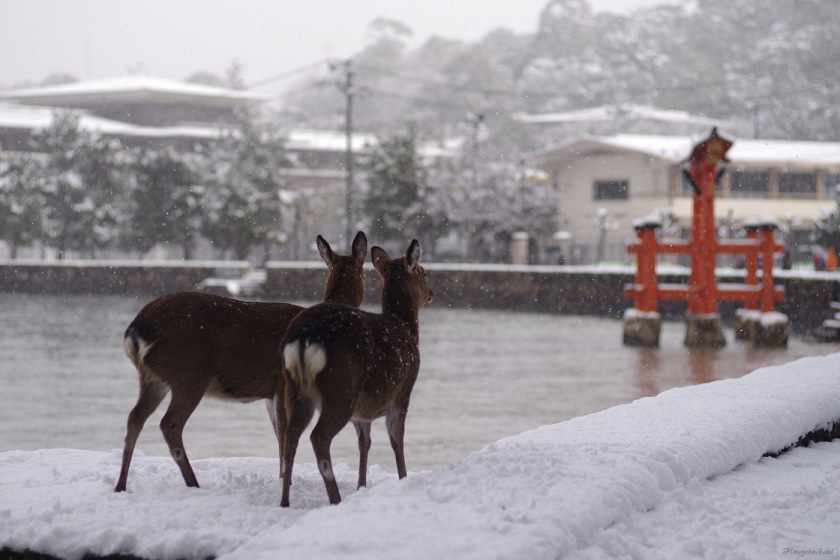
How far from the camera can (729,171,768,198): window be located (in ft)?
143

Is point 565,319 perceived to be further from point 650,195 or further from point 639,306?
point 650,195

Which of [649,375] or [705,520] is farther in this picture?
[649,375]

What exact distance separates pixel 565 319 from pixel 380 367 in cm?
1881

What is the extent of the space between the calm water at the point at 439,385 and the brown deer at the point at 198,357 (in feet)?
10.1

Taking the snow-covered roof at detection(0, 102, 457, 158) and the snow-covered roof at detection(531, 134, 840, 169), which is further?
the snow-covered roof at detection(0, 102, 457, 158)

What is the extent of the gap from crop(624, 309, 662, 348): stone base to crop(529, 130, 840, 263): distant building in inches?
904

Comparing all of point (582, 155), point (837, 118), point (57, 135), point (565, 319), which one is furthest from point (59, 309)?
point (837, 118)

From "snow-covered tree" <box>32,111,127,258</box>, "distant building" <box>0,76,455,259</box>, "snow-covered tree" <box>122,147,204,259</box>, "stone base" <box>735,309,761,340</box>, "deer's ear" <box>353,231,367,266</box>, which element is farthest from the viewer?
"distant building" <box>0,76,455,259</box>

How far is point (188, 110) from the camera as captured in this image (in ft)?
159

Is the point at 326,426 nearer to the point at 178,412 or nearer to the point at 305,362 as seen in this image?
the point at 305,362

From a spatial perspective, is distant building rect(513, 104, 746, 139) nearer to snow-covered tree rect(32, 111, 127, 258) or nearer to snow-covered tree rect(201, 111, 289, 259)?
snow-covered tree rect(201, 111, 289, 259)

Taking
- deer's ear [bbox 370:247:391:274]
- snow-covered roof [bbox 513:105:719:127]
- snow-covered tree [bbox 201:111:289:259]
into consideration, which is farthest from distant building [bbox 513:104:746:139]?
deer's ear [bbox 370:247:391:274]

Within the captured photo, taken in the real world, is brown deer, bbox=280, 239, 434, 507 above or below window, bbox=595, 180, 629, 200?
below

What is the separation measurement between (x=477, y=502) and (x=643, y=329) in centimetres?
1269
